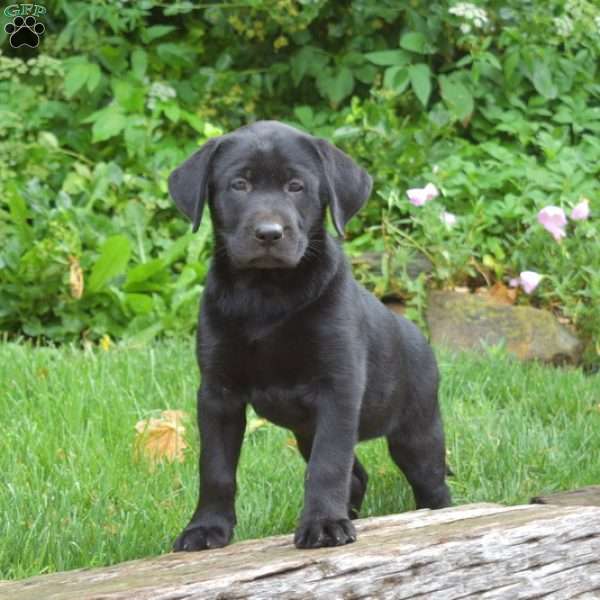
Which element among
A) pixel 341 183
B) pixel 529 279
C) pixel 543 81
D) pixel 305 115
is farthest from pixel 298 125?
pixel 341 183

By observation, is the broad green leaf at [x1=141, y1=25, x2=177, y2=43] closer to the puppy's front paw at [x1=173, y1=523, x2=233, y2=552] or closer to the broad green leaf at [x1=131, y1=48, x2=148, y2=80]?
the broad green leaf at [x1=131, y1=48, x2=148, y2=80]

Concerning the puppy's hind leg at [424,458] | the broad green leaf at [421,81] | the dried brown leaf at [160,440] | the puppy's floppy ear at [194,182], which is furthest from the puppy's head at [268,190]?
the broad green leaf at [421,81]

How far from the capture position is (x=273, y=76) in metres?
8.27

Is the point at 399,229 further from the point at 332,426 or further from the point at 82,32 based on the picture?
the point at 332,426

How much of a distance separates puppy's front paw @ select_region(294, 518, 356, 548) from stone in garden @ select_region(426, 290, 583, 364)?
11.1 feet

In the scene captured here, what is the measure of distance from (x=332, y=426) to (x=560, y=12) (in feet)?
18.3

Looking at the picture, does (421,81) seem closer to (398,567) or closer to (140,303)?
(140,303)

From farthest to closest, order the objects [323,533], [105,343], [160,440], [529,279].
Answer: [529,279], [105,343], [160,440], [323,533]

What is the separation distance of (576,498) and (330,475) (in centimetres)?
91

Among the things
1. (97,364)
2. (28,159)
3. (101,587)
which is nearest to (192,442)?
(97,364)

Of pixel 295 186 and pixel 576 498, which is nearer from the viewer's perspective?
pixel 295 186

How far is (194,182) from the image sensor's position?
345 centimetres

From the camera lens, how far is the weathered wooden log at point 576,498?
3611 millimetres

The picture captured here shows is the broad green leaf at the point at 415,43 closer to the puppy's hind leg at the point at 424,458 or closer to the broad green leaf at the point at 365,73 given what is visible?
the broad green leaf at the point at 365,73
